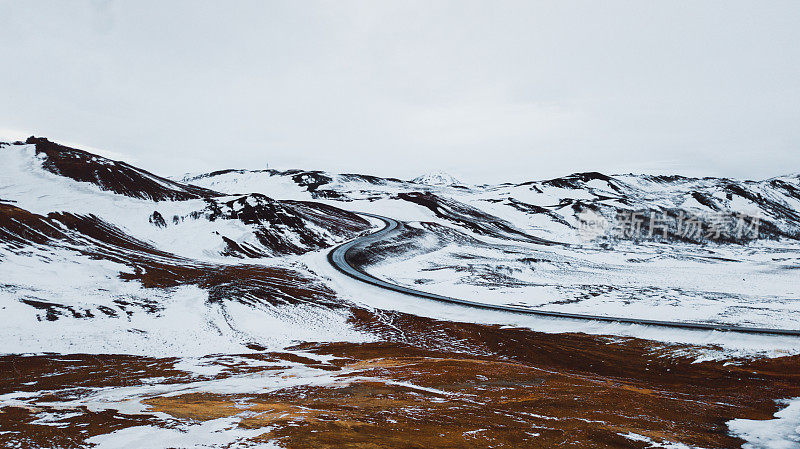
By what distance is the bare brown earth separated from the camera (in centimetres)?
946

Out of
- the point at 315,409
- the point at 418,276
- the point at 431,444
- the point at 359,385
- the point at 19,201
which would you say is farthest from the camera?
the point at 19,201

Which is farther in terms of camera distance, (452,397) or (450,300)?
(450,300)

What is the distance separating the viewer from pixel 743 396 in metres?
16.7

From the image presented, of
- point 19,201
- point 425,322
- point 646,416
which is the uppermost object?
point 19,201

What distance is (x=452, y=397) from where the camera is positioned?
13.8m

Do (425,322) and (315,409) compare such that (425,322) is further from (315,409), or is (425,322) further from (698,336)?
(315,409)

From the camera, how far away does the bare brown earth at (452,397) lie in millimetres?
9461

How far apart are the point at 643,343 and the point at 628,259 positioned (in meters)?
55.3

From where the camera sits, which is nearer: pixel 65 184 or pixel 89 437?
pixel 89 437

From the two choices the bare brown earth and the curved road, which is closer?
the bare brown earth

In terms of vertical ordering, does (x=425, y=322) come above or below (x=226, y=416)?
below

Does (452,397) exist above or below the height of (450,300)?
above

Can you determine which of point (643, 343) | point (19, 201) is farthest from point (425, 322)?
point (19, 201)

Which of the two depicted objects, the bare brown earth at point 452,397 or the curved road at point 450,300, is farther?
the curved road at point 450,300
